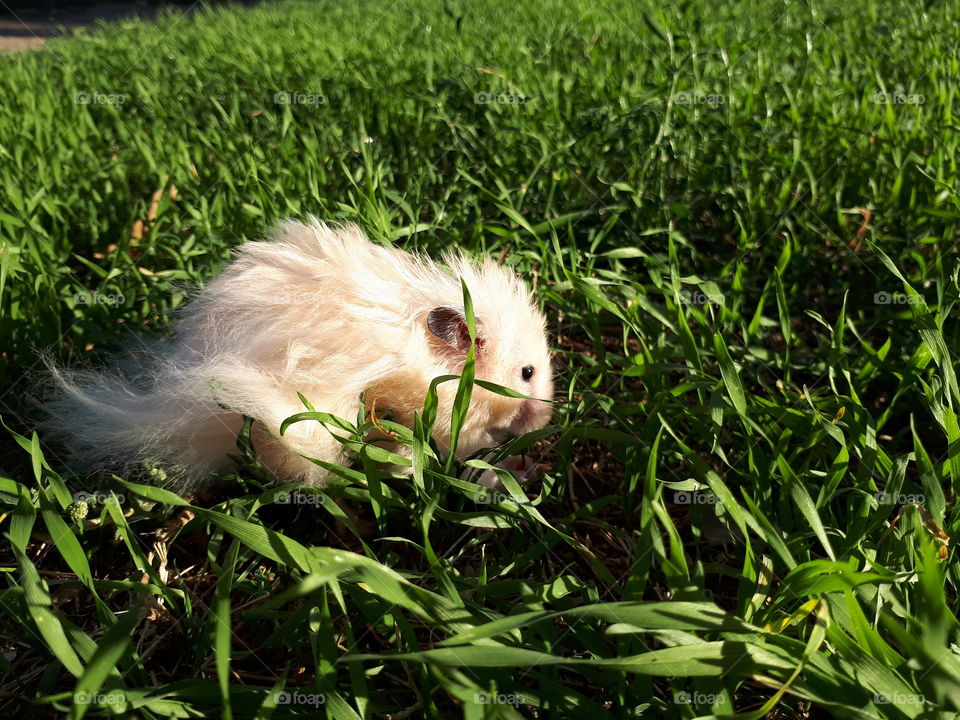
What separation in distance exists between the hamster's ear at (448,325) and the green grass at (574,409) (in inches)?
14.6

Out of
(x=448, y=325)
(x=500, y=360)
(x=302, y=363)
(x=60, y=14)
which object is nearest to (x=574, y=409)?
(x=500, y=360)

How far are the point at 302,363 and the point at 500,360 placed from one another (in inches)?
23.0

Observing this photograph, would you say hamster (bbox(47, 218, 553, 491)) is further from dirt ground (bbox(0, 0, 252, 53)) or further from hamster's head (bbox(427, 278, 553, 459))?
dirt ground (bbox(0, 0, 252, 53))

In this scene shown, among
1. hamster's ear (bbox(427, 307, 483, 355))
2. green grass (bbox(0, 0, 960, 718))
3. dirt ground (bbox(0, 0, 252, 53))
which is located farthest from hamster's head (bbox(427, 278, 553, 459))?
dirt ground (bbox(0, 0, 252, 53))

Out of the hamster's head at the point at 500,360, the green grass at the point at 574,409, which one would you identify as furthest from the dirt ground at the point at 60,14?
the hamster's head at the point at 500,360

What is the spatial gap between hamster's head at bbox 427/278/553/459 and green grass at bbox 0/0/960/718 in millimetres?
130

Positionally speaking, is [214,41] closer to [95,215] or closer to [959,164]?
[95,215]

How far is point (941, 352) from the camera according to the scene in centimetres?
190

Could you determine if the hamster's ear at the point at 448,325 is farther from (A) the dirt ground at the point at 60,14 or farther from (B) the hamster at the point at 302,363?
(A) the dirt ground at the point at 60,14

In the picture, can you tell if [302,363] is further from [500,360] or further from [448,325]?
[500,360]

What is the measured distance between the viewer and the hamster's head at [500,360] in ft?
6.84

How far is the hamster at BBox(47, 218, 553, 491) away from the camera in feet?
6.32

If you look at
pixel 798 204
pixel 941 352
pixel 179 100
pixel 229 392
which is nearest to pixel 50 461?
pixel 229 392

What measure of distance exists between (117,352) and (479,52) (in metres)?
4.26
